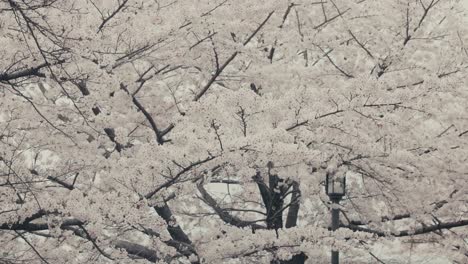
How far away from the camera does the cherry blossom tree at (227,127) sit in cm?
666

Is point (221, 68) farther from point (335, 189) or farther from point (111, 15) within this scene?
point (335, 189)

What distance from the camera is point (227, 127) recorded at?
720 centimetres

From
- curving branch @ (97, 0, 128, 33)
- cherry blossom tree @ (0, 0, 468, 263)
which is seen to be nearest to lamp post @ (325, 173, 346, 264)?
cherry blossom tree @ (0, 0, 468, 263)

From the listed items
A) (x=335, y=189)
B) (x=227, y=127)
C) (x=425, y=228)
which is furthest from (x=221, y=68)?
(x=425, y=228)

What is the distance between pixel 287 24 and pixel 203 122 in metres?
4.62

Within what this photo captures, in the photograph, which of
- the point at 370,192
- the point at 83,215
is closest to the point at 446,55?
the point at 370,192

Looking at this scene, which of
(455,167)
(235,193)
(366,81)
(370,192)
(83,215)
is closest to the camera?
(83,215)

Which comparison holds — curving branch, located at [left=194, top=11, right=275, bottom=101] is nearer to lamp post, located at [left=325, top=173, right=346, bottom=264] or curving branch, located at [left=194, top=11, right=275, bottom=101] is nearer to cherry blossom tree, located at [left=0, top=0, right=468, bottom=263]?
cherry blossom tree, located at [left=0, top=0, right=468, bottom=263]

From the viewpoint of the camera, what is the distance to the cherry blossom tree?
6.66 m

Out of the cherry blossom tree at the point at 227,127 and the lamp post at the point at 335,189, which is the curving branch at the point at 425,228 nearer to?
the cherry blossom tree at the point at 227,127

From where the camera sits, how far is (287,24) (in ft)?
37.0

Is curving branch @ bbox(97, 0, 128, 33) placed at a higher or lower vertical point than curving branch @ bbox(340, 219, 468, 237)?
higher

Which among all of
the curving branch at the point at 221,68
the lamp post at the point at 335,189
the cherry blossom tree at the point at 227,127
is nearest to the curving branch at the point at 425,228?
the cherry blossom tree at the point at 227,127

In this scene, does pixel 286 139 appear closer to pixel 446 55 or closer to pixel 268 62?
pixel 268 62
